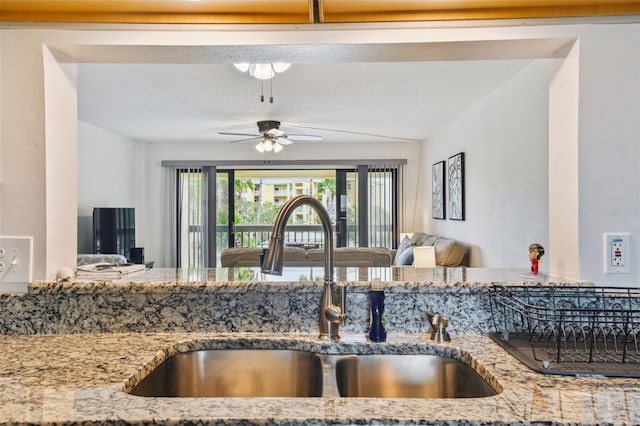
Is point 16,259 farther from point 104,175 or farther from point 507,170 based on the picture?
point 104,175

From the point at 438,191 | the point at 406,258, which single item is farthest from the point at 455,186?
the point at 406,258

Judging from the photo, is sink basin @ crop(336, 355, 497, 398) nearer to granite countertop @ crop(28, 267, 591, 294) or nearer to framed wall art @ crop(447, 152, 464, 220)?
granite countertop @ crop(28, 267, 591, 294)

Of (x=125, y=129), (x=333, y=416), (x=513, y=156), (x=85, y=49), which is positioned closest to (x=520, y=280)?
(x=333, y=416)

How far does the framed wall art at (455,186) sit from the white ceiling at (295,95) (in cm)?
53

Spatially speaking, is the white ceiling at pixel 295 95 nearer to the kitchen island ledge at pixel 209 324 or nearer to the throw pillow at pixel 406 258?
the kitchen island ledge at pixel 209 324

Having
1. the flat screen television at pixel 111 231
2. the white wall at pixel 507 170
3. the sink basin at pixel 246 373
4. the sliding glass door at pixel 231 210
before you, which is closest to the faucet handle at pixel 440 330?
the sink basin at pixel 246 373

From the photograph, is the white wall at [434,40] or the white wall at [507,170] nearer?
the white wall at [434,40]

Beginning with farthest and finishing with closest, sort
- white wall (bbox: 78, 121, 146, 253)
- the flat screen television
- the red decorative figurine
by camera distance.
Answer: white wall (bbox: 78, 121, 146, 253), the flat screen television, the red decorative figurine

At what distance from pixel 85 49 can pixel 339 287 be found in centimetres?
103

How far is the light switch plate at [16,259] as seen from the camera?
1.23 m

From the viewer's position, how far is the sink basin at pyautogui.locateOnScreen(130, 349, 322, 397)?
1147 millimetres

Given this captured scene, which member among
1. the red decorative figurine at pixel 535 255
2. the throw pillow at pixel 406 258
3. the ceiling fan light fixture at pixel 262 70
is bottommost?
the throw pillow at pixel 406 258

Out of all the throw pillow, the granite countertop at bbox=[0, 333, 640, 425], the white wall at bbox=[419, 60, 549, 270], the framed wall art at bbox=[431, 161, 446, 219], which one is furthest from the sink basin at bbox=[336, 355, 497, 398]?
the framed wall art at bbox=[431, 161, 446, 219]

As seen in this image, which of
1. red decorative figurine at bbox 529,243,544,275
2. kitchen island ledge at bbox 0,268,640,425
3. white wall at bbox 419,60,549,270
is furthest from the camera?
white wall at bbox 419,60,549,270
